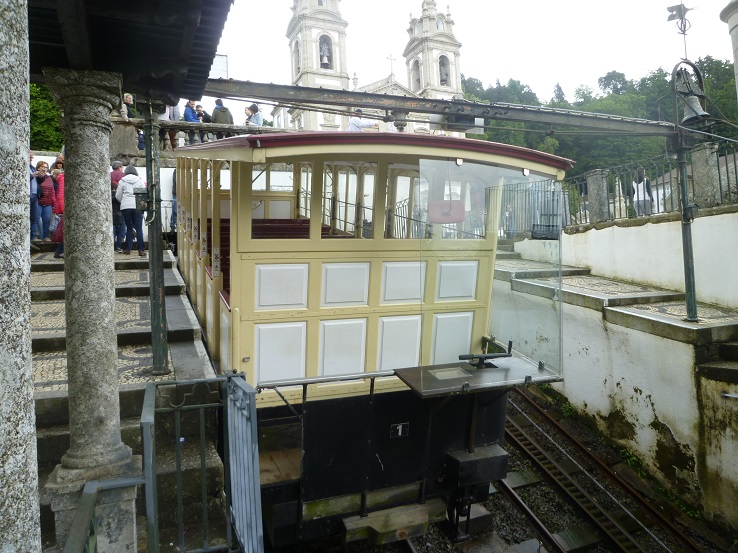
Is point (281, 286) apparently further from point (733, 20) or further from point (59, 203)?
point (733, 20)

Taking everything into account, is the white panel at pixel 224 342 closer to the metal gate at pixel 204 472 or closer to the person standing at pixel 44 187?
the metal gate at pixel 204 472

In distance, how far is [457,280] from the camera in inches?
229

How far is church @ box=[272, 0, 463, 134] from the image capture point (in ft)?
163

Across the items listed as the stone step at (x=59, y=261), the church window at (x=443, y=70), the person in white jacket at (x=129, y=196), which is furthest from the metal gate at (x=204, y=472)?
the church window at (x=443, y=70)

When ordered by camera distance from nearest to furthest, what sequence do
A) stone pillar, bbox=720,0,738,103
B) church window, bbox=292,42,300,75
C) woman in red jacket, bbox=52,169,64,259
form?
stone pillar, bbox=720,0,738,103
woman in red jacket, bbox=52,169,64,259
church window, bbox=292,42,300,75

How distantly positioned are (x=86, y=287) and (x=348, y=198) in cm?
352

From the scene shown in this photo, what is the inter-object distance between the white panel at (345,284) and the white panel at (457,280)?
0.84 m

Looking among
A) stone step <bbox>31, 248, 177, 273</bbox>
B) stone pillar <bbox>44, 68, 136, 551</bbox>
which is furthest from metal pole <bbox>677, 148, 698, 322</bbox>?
stone step <bbox>31, 248, 177, 273</bbox>

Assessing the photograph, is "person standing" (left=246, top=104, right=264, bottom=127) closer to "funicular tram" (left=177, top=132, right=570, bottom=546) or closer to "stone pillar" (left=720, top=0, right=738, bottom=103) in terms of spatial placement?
"funicular tram" (left=177, top=132, right=570, bottom=546)

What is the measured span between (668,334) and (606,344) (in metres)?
1.36

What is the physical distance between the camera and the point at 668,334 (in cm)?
704

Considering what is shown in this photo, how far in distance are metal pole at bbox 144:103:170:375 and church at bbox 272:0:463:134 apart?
4302cm

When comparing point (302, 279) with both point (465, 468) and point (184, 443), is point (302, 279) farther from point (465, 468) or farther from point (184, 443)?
point (465, 468)

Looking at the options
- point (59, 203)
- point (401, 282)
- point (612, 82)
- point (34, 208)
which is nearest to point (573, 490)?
point (401, 282)
